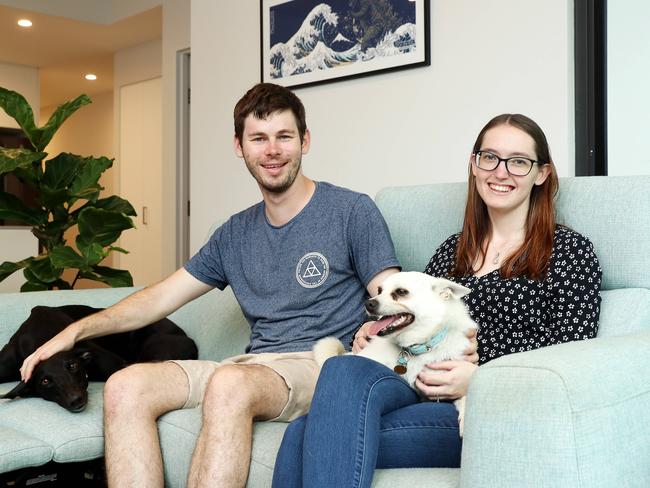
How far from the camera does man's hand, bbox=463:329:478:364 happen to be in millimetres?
1739

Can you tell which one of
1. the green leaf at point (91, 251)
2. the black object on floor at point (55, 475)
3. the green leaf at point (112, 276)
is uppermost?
the green leaf at point (91, 251)

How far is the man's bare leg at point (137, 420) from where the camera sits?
1.77m

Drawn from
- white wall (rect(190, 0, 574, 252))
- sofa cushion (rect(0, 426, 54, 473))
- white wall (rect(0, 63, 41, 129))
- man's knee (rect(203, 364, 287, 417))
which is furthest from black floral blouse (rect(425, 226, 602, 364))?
white wall (rect(0, 63, 41, 129))

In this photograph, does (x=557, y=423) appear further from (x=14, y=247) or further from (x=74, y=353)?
(x=14, y=247)

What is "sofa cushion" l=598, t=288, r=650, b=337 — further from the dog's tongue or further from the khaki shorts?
the khaki shorts

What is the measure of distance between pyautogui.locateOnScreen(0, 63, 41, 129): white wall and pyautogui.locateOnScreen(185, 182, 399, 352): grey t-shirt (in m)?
7.07

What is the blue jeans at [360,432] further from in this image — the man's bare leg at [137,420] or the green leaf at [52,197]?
the green leaf at [52,197]

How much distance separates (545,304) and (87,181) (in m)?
2.86

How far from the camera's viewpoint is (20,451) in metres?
1.84

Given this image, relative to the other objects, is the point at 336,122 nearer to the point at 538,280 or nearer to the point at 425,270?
the point at 425,270

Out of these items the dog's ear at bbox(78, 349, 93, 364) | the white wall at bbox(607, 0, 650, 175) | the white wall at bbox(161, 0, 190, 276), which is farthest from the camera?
the white wall at bbox(161, 0, 190, 276)

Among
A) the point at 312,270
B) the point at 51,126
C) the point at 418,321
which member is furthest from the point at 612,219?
the point at 51,126

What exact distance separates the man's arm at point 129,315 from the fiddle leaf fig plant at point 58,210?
155 centimetres

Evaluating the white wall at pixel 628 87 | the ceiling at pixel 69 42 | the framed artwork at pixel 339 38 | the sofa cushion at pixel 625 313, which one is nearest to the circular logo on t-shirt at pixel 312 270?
the sofa cushion at pixel 625 313
